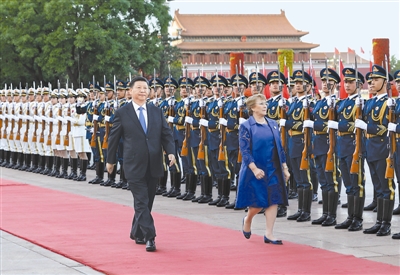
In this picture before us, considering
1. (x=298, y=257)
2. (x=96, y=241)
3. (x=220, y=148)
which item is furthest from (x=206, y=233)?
(x=220, y=148)

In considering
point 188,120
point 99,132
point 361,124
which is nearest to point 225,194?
point 188,120

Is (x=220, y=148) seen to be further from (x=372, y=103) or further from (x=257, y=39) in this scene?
(x=257, y=39)

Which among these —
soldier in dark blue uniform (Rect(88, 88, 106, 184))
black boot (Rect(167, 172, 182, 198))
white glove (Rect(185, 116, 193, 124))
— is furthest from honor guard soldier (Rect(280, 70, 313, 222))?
soldier in dark blue uniform (Rect(88, 88, 106, 184))

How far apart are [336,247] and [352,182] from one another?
1.41 m

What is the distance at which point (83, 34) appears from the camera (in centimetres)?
3381

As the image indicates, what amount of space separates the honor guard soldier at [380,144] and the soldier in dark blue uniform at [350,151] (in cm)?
21

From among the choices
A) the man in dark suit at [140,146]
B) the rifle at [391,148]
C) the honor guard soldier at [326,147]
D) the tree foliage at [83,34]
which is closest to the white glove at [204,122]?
the honor guard soldier at [326,147]

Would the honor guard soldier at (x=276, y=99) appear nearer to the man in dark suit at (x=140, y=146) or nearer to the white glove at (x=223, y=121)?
the white glove at (x=223, y=121)

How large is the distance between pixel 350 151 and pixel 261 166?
1.43 metres

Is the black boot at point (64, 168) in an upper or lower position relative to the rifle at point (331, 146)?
lower

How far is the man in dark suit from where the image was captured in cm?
935

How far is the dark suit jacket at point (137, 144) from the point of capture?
9383 millimetres

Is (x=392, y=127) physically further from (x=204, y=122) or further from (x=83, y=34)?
(x=83, y=34)

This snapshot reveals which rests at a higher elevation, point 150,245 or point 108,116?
point 108,116
